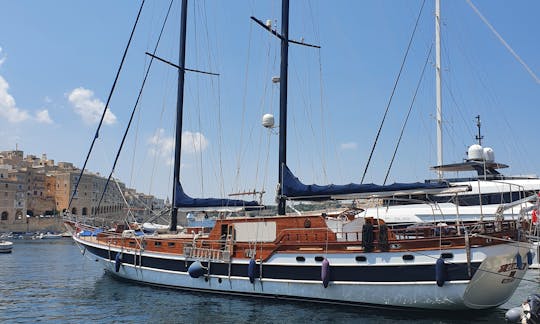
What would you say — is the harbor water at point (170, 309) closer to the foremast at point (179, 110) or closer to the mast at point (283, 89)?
the foremast at point (179, 110)

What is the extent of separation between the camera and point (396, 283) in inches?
547

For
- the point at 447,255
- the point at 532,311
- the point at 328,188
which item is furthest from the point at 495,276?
the point at 328,188

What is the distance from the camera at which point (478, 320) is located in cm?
1320

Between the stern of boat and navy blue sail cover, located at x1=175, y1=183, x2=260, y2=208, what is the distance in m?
10.1

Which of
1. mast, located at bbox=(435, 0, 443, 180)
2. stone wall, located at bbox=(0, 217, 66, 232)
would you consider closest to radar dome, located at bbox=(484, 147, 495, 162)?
mast, located at bbox=(435, 0, 443, 180)

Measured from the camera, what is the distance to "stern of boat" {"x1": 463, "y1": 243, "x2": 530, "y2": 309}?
12906mm

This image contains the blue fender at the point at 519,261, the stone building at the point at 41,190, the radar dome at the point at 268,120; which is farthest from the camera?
the stone building at the point at 41,190

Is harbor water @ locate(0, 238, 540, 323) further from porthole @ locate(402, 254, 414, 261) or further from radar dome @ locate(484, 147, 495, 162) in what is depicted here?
radar dome @ locate(484, 147, 495, 162)

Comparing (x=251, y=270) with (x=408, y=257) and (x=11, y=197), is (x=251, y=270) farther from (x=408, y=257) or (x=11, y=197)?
(x=11, y=197)

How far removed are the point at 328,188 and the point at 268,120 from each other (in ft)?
16.8

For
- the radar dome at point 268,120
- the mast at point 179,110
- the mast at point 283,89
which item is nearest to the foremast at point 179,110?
the mast at point 179,110

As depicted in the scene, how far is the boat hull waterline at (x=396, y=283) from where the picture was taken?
13031mm

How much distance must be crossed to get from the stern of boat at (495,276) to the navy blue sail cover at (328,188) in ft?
8.89

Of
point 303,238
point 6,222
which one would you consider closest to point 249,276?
point 303,238
